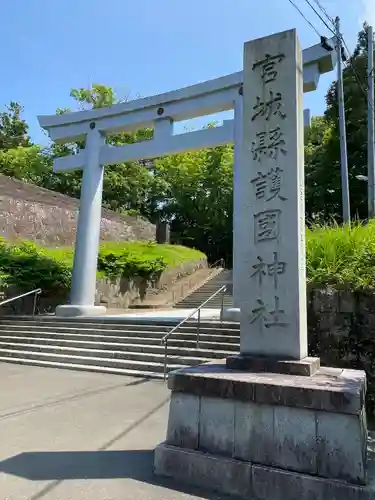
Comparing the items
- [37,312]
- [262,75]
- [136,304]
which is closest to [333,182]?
[136,304]

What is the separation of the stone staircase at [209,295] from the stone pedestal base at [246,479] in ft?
39.5

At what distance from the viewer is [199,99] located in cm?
1120

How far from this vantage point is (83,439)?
4000 mm

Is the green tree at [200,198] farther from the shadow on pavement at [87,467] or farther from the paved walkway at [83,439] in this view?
the shadow on pavement at [87,467]

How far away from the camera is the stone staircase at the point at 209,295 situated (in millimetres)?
16500

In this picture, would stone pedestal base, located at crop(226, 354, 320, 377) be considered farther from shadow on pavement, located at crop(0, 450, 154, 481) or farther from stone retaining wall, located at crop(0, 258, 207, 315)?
stone retaining wall, located at crop(0, 258, 207, 315)

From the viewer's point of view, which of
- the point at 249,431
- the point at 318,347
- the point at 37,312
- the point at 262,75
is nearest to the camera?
the point at 249,431

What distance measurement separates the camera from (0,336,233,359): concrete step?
782 cm

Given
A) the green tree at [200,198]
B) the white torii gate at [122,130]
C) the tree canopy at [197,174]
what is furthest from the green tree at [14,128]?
the white torii gate at [122,130]

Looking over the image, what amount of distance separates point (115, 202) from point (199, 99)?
56.7 ft

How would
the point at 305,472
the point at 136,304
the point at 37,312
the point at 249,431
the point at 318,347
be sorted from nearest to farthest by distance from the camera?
the point at 305,472 < the point at 249,431 < the point at 318,347 < the point at 37,312 < the point at 136,304

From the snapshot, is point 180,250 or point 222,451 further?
point 180,250

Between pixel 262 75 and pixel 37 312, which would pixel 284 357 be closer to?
pixel 262 75

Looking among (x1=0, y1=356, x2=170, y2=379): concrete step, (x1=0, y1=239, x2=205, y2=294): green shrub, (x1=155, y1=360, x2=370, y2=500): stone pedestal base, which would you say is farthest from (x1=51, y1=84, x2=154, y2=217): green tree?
(x1=155, y1=360, x2=370, y2=500): stone pedestal base
